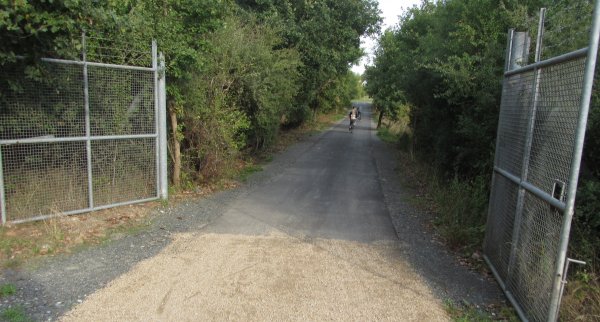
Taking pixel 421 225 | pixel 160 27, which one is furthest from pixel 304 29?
pixel 421 225

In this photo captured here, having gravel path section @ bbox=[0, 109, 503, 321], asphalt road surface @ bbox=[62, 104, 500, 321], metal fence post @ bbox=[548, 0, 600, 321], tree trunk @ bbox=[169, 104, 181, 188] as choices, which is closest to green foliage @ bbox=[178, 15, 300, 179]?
tree trunk @ bbox=[169, 104, 181, 188]

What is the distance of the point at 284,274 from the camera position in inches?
178

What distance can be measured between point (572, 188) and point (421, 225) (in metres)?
3.98

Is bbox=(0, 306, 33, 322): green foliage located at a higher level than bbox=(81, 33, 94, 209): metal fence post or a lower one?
lower

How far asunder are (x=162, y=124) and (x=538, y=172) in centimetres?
583

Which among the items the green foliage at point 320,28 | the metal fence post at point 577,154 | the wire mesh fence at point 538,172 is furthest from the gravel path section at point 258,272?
the green foliage at point 320,28

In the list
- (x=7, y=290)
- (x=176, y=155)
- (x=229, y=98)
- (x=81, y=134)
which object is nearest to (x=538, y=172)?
(x=7, y=290)

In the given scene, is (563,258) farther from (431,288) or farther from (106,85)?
(106,85)

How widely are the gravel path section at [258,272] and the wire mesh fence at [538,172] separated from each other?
1.98 feet

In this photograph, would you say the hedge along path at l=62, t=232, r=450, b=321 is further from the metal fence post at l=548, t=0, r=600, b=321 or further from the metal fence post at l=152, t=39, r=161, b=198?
the metal fence post at l=152, t=39, r=161, b=198

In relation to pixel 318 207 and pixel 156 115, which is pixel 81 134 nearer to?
pixel 156 115

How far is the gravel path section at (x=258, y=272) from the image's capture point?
3752mm

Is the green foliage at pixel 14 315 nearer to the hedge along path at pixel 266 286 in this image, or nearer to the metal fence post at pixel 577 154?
the hedge along path at pixel 266 286

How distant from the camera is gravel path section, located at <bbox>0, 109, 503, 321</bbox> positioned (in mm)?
3752
